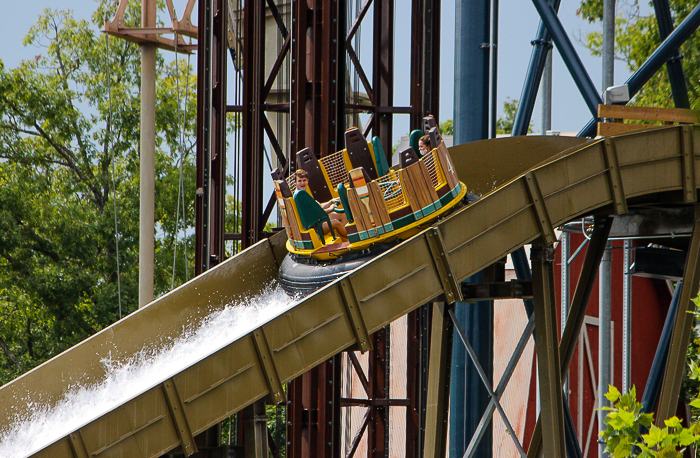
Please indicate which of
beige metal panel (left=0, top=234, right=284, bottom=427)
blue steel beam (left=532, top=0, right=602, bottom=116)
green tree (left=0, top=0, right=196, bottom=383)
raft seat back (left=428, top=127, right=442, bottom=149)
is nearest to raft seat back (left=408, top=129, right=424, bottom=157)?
raft seat back (left=428, top=127, right=442, bottom=149)

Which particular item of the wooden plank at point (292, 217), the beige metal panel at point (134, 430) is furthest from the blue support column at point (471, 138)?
the beige metal panel at point (134, 430)

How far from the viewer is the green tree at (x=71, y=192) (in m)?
27.5

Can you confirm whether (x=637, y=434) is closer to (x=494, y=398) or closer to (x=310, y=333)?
(x=310, y=333)

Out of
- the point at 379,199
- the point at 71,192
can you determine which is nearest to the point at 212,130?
the point at 379,199

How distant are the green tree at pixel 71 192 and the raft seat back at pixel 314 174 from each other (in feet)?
59.2

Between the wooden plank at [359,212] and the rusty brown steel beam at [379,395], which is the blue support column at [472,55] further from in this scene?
the rusty brown steel beam at [379,395]

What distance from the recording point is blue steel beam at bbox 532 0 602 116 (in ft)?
30.0

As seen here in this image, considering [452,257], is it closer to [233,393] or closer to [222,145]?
[233,393]

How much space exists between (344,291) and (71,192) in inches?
976

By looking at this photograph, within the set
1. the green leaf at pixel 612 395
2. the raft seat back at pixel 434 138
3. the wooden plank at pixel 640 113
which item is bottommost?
the green leaf at pixel 612 395

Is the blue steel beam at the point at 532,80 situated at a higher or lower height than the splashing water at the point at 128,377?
higher

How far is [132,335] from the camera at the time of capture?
932 centimetres

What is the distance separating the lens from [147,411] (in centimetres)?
689

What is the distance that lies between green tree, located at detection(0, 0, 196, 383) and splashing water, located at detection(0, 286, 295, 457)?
19.1m
